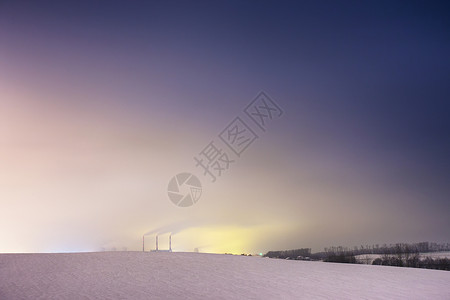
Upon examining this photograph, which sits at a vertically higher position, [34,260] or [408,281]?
[34,260]

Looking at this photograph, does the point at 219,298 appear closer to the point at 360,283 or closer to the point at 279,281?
the point at 279,281

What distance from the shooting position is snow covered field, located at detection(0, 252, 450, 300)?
17.1 meters

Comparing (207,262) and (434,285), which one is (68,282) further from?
(434,285)

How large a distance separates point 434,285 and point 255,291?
35.9ft

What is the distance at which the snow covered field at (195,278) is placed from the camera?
672 inches

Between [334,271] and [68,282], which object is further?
[334,271]

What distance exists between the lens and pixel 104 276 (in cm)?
Answer: 2095

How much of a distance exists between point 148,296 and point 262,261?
45.8ft

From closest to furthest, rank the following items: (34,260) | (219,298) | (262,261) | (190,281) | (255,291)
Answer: (219,298)
(255,291)
(190,281)
(34,260)
(262,261)

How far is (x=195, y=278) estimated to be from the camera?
69.2 feet

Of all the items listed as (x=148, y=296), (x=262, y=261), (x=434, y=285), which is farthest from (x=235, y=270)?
(x=434, y=285)

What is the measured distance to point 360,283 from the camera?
2169 centimetres

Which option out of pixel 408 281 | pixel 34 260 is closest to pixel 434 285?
pixel 408 281

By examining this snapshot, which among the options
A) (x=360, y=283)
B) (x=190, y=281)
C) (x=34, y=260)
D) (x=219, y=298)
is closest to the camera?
(x=219, y=298)
